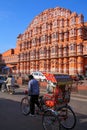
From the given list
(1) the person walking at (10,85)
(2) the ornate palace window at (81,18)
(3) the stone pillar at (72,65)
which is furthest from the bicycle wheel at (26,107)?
(2) the ornate palace window at (81,18)

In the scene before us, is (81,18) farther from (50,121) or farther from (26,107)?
(50,121)

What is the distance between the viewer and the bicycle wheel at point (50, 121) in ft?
27.6

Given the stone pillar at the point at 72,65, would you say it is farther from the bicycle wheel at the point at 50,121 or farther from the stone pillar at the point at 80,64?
the bicycle wheel at the point at 50,121

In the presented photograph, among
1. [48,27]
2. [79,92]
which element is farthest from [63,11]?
[79,92]

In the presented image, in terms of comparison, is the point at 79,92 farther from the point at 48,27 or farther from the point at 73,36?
the point at 48,27

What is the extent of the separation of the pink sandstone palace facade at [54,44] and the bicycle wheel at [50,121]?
51.2 metres

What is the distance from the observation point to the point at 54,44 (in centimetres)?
6706

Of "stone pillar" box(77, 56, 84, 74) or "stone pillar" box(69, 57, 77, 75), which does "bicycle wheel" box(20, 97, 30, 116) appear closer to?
"stone pillar" box(77, 56, 84, 74)

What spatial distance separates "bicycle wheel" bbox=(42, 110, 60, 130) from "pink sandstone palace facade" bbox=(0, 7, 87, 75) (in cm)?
5123

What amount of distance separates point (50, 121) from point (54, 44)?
5892cm

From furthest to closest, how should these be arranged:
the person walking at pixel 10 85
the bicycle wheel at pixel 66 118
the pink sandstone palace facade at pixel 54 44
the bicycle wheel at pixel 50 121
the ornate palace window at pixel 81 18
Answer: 1. the ornate palace window at pixel 81 18
2. the pink sandstone palace facade at pixel 54 44
3. the person walking at pixel 10 85
4. the bicycle wheel at pixel 66 118
5. the bicycle wheel at pixel 50 121

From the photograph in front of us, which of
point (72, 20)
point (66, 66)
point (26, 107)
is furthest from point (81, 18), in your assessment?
point (26, 107)

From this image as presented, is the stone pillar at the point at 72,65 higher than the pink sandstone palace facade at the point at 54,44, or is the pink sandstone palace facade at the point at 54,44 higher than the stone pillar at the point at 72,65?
the pink sandstone palace facade at the point at 54,44

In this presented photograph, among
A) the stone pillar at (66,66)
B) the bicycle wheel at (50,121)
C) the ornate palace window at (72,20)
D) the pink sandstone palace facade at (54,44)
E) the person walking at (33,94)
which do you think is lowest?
the bicycle wheel at (50,121)
